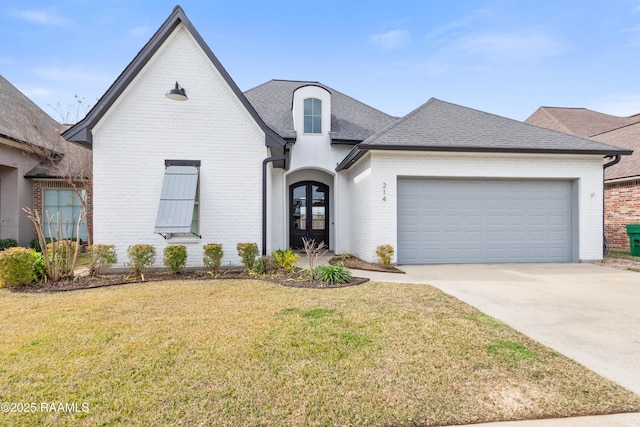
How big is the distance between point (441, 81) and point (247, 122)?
1232 cm

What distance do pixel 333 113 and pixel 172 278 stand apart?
9.40 m

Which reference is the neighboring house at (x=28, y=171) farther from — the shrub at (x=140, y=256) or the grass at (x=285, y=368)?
the grass at (x=285, y=368)

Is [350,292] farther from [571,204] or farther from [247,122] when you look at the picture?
[571,204]

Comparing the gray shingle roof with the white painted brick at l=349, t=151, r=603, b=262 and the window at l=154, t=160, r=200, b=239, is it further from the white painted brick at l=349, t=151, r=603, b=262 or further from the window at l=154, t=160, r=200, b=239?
the window at l=154, t=160, r=200, b=239

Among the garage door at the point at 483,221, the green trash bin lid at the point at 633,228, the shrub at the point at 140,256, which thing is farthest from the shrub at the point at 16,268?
the green trash bin lid at the point at 633,228

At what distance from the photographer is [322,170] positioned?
1309 cm

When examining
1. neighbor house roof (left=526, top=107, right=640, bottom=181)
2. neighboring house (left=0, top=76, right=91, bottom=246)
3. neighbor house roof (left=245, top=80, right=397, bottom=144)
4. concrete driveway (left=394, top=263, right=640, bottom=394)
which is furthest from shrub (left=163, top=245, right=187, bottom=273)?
neighbor house roof (left=526, top=107, right=640, bottom=181)

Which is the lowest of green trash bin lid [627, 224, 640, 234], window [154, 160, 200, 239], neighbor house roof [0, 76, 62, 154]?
green trash bin lid [627, 224, 640, 234]

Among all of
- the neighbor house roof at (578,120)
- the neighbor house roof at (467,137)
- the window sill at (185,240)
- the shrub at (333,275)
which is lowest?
the shrub at (333,275)

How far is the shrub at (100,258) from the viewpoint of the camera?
25.0 feet

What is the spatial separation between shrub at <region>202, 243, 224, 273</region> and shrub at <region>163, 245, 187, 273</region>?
1.66 ft

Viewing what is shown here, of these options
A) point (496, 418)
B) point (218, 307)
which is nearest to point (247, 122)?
point (218, 307)

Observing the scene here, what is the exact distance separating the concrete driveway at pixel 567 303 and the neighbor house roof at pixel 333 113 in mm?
6198

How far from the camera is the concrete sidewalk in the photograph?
3236mm
